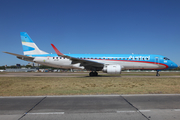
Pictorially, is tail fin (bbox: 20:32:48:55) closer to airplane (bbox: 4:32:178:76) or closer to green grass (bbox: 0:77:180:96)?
airplane (bbox: 4:32:178:76)

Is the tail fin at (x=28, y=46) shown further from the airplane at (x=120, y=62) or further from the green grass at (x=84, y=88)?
the green grass at (x=84, y=88)

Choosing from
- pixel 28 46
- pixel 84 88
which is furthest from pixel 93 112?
pixel 28 46

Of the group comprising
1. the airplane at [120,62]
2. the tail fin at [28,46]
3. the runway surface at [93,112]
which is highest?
the tail fin at [28,46]

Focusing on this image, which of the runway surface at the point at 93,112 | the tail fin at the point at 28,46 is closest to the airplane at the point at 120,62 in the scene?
the tail fin at the point at 28,46

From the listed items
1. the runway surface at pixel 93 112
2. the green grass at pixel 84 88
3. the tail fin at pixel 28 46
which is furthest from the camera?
the tail fin at pixel 28 46

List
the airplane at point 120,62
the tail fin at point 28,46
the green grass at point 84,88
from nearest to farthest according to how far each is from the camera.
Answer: the green grass at point 84,88 < the airplane at point 120,62 < the tail fin at point 28,46

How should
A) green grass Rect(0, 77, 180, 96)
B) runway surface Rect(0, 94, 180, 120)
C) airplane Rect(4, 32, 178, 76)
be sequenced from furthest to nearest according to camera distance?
airplane Rect(4, 32, 178, 76) < green grass Rect(0, 77, 180, 96) < runway surface Rect(0, 94, 180, 120)

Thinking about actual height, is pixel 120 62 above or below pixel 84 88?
above

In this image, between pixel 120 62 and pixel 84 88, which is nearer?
pixel 84 88

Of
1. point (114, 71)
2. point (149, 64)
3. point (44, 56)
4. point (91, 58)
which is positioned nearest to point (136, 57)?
point (149, 64)

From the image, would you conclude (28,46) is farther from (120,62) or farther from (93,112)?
(93,112)

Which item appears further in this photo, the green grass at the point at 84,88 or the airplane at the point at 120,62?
the airplane at the point at 120,62

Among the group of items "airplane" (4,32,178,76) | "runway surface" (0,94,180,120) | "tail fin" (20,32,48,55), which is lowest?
"runway surface" (0,94,180,120)

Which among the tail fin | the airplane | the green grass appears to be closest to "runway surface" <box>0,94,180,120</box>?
the green grass
